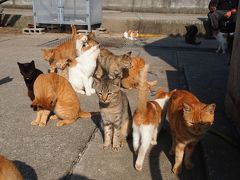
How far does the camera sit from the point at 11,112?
443 centimetres

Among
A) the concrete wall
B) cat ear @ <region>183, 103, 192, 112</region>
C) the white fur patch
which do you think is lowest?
the white fur patch

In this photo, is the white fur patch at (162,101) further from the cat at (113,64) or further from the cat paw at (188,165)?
the cat at (113,64)

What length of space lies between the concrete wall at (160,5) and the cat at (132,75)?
11194 mm

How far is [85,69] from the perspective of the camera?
530cm

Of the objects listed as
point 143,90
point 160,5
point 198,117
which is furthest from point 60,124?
point 160,5

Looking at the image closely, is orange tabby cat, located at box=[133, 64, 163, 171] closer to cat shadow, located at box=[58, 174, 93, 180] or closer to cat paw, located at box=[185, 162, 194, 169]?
cat paw, located at box=[185, 162, 194, 169]

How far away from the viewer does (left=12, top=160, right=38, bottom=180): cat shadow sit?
290 cm

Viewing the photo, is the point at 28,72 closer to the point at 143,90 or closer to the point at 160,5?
the point at 143,90

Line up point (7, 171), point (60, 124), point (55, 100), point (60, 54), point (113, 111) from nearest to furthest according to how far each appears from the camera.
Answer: point (7, 171) < point (113, 111) < point (55, 100) < point (60, 124) < point (60, 54)

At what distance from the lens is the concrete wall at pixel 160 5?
620 inches

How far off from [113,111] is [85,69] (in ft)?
7.38

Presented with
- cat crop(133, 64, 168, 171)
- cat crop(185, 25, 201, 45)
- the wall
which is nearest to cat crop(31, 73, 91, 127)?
cat crop(133, 64, 168, 171)

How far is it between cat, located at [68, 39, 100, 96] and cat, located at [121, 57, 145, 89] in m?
0.61

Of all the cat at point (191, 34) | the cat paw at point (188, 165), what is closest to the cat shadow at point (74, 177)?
the cat paw at point (188, 165)
